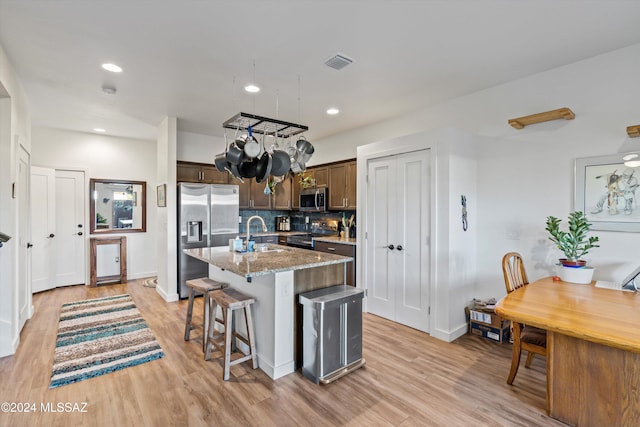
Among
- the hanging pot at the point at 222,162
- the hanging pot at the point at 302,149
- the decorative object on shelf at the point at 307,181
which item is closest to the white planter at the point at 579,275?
the hanging pot at the point at 302,149

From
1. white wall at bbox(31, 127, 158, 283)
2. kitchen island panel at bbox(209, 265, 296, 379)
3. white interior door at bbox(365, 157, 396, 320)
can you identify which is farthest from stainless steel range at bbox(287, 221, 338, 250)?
white wall at bbox(31, 127, 158, 283)

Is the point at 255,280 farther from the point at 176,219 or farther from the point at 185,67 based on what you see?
the point at 176,219

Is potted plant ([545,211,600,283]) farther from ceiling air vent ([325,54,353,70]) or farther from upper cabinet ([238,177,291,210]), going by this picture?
upper cabinet ([238,177,291,210])

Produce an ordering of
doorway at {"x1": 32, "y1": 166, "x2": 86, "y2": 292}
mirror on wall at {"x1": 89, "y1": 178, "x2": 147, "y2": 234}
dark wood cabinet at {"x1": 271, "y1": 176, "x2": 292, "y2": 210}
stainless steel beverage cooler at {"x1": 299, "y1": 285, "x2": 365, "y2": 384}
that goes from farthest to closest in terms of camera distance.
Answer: dark wood cabinet at {"x1": 271, "y1": 176, "x2": 292, "y2": 210} < mirror on wall at {"x1": 89, "y1": 178, "x2": 147, "y2": 234} < doorway at {"x1": 32, "y1": 166, "x2": 86, "y2": 292} < stainless steel beverage cooler at {"x1": 299, "y1": 285, "x2": 365, "y2": 384}

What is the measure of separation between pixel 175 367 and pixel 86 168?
4.80 m

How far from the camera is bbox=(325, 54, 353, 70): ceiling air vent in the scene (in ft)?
9.41

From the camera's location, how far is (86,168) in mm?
5738

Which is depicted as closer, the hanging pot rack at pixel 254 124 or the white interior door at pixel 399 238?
the hanging pot rack at pixel 254 124

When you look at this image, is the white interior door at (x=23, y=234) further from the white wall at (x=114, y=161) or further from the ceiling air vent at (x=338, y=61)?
the ceiling air vent at (x=338, y=61)

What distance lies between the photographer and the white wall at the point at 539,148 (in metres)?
2.77

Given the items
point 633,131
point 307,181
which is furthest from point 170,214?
point 633,131

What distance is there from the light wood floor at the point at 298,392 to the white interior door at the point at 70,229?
288 cm

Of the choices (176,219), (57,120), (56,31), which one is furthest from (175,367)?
(57,120)

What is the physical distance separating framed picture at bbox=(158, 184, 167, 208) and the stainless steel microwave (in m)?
2.38
